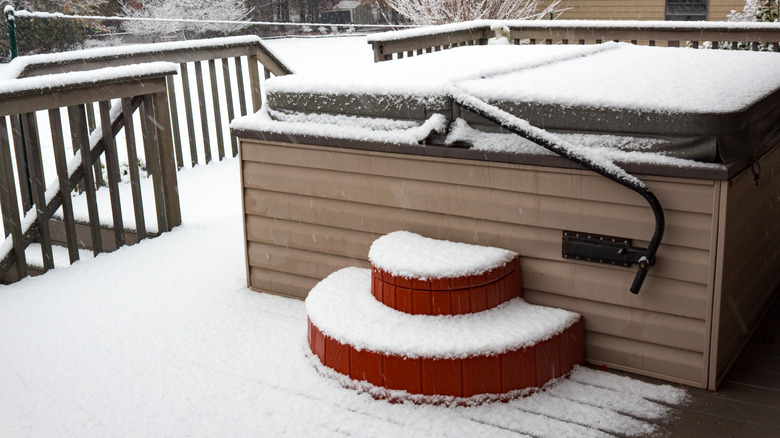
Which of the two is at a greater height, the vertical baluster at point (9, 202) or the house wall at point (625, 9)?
the house wall at point (625, 9)

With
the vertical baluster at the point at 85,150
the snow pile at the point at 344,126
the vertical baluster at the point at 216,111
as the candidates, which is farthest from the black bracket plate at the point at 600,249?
the vertical baluster at the point at 216,111

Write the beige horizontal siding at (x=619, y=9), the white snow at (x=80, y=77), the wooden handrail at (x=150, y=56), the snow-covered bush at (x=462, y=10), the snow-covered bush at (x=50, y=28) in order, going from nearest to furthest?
the white snow at (x=80, y=77)
the wooden handrail at (x=150, y=56)
the snow-covered bush at (x=462, y=10)
the beige horizontal siding at (x=619, y=9)
the snow-covered bush at (x=50, y=28)

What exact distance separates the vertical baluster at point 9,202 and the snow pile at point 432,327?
5.08 ft

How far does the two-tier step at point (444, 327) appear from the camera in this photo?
98.1 inches

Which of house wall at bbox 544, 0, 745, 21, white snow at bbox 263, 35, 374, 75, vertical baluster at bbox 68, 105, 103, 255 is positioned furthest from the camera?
white snow at bbox 263, 35, 374, 75

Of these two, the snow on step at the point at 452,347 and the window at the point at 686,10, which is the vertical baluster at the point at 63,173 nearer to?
the snow on step at the point at 452,347

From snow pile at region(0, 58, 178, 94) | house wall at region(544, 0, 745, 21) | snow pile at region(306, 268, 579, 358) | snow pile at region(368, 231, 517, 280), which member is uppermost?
house wall at region(544, 0, 745, 21)

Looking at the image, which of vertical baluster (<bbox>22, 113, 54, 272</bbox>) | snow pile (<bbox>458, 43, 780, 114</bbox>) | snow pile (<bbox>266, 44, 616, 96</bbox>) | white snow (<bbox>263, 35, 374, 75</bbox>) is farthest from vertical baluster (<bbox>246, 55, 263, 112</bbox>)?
white snow (<bbox>263, 35, 374, 75</bbox>)

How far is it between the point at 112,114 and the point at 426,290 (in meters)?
2.24

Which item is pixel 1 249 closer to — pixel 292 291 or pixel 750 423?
pixel 292 291

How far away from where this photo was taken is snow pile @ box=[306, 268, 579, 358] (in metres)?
2.48

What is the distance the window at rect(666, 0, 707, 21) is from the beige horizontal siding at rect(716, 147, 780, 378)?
1068 centimetres

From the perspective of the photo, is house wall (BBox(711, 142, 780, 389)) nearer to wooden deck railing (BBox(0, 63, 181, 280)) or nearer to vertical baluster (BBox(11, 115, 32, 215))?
wooden deck railing (BBox(0, 63, 181, 280))

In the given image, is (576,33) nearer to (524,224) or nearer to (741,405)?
(524,224)
